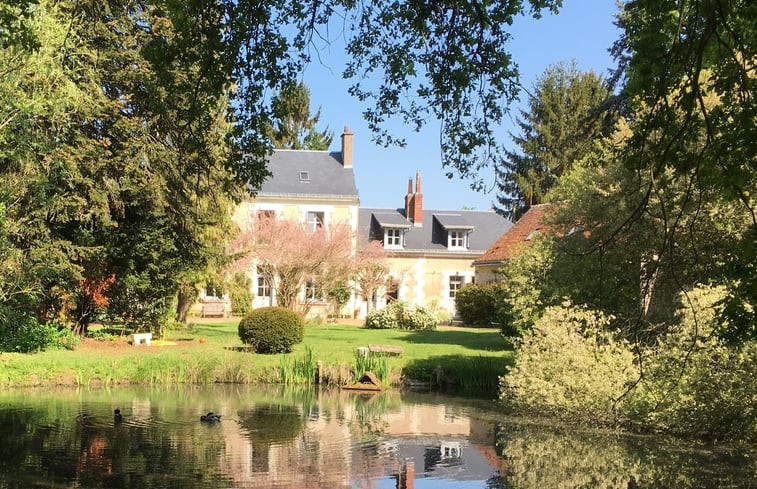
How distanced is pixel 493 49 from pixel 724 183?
2374 millimetres

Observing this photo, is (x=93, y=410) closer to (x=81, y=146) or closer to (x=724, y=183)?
(x=81, y=146)

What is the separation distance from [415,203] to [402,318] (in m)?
12.9

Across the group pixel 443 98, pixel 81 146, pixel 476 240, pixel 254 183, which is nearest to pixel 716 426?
pixel 443 98

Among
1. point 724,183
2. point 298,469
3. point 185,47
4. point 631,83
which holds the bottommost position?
point 298,469

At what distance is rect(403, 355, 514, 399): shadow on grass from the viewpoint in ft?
55.0

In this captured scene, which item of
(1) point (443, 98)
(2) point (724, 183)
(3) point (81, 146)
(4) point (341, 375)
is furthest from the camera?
(3) point (81, 146)

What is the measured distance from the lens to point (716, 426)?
1095 centimetres

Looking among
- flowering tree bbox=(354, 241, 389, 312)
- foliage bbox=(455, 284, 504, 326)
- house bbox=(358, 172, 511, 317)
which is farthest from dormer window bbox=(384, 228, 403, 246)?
foliage bbox=(455, 284, 504, 326)

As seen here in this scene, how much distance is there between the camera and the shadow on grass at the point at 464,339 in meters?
21.2

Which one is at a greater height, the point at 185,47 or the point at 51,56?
the point at 51,56

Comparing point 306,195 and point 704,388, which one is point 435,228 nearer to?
point 306,195

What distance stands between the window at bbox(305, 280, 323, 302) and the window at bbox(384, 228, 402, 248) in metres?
7.96

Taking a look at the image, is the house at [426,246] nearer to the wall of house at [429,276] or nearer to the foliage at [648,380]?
the wall of house at [429,276]

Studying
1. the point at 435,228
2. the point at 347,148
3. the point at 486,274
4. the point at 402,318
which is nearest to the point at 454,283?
the point at 435,228
